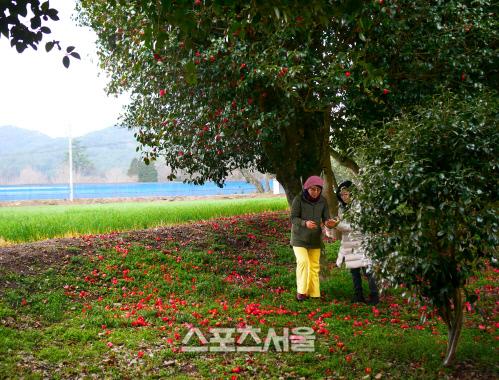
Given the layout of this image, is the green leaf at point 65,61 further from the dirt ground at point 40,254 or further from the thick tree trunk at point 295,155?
the thick tree trunk at point 295,155

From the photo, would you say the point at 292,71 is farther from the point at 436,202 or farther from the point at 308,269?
the point at 436,202

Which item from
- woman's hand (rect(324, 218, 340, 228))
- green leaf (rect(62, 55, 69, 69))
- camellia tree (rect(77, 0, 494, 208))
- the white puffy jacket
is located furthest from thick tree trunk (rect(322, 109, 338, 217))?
green leaf (rect(62, 55, 69, 69))

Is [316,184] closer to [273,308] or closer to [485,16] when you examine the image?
[273,308]

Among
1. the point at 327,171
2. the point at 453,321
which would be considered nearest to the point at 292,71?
the point at 453,321

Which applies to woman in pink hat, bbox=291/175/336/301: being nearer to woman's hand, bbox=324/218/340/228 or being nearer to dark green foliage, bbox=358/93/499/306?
woman's hand, bbox=324/218/340/228

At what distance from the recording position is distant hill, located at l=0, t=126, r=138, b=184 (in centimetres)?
10900

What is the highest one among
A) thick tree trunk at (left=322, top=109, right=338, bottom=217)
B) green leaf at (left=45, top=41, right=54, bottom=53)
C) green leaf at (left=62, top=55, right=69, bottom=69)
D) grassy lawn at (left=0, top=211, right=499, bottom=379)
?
green leaf at (left=45, top=41, right=54, bottom=53)

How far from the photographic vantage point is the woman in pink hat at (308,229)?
9164 millimetres

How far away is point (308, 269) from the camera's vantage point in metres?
9.30

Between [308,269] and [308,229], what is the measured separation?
686 millimetres

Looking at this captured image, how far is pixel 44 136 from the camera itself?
165625mm

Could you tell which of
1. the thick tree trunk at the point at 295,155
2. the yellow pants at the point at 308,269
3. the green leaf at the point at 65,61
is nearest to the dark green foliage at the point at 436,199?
the yellow pants at the point at 308,269

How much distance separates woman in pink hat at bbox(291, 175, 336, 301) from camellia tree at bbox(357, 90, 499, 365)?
2900 mm

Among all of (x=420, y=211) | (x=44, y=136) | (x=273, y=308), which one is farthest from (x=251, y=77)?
(x=44, y=136)
